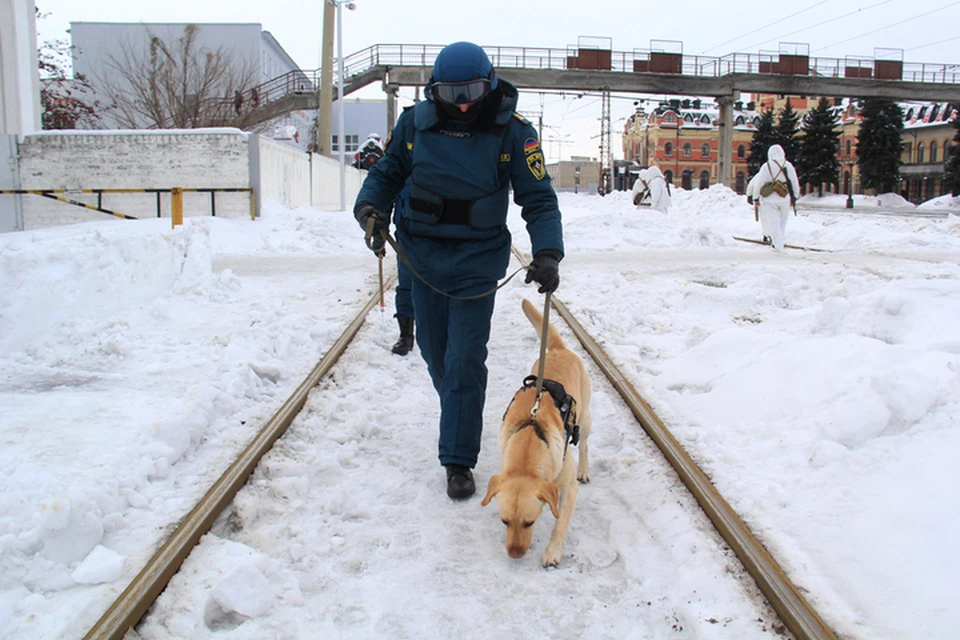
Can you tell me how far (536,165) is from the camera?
366 centimetres

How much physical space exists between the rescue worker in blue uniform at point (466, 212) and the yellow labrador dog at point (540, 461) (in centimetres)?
33

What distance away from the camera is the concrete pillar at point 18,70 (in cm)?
1833

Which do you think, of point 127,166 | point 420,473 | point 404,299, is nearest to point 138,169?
point 127,166

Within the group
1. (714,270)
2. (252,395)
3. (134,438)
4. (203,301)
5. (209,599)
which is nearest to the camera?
(209,599)

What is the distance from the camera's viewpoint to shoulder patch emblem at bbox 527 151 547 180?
3631 mm

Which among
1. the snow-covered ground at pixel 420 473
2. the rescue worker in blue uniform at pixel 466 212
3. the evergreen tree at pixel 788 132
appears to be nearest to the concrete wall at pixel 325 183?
the snow-covered ground at pixel 420 473

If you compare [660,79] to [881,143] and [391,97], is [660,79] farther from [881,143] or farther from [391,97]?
[881,143]

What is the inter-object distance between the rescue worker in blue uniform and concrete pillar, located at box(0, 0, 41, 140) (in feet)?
63.1

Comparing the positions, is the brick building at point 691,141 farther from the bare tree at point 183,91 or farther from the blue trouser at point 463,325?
the blue trouser at point 463,325

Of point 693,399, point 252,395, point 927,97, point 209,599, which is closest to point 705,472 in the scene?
point 693,399

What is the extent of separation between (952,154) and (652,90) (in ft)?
99.6

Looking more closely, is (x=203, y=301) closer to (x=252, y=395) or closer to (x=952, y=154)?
(x=252, y=395)

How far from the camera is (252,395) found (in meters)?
4.98

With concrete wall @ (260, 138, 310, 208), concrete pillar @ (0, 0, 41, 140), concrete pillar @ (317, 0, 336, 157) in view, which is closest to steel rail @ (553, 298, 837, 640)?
concrete wall @ (260, 138, 310, 208)
